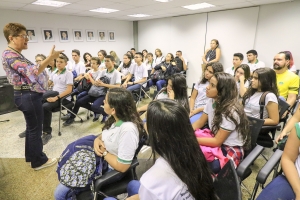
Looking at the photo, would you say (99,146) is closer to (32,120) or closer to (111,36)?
(32,120)

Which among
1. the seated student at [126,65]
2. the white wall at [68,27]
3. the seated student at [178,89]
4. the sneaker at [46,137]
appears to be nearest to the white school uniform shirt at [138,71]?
the seated student at [126,65]

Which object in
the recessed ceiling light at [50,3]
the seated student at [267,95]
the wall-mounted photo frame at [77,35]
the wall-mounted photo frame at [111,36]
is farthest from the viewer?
the wall-mounted photo frame at [111,36]

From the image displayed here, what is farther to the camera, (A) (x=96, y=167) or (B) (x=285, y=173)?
(A) (x=96, y=167)

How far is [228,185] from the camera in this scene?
794 millimetres

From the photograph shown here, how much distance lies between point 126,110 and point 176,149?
0.65 m

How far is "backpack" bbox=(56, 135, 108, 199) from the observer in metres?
1.14

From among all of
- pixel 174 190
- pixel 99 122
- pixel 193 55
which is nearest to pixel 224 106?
pixel 174 190

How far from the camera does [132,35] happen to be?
27.0 feet

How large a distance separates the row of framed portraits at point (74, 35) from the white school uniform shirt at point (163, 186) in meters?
6.19

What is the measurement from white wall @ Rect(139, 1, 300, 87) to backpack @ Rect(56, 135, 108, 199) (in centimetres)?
528

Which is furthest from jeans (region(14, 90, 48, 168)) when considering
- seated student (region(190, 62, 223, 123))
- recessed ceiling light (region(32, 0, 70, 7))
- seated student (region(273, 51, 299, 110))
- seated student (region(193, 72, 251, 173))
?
recessed ceiling light (region(32, 0, 70, 7))

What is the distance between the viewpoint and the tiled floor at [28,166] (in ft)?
5.99

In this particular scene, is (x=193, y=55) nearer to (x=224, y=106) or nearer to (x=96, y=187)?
(x=224, y=106)

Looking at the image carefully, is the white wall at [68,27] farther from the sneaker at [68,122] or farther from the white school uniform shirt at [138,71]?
the sneaker at [68,122]
